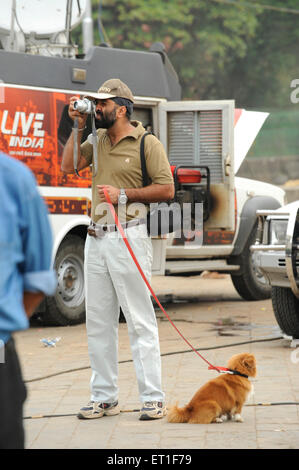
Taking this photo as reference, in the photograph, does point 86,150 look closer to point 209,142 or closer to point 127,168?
point 127,168

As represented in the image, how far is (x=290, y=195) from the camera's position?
24375mm

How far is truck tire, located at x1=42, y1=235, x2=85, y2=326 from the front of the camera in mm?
10352

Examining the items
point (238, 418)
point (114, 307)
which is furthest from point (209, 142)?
point (238, 418)

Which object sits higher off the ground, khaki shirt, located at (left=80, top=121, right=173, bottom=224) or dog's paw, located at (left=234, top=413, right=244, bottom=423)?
khaki shirt, located at (left=80, top=121, right=173, bottom=224)

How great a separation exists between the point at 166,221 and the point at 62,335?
151 inches

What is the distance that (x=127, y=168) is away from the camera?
607 centimetres

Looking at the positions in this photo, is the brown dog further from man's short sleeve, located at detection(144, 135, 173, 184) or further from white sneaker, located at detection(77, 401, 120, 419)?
man's short sleeve, located at detection(144, 135, 173, 184)

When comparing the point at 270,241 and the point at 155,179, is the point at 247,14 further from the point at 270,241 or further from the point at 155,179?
the point at 155,179

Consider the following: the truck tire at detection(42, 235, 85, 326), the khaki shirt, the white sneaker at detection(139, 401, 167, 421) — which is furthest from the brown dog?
the truck tire at detection(42, 235, 85, 326)

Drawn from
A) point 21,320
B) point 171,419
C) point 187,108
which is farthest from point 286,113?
point 21,320

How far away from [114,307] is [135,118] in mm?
5162

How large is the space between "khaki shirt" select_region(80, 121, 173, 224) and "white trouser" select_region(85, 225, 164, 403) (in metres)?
0.13

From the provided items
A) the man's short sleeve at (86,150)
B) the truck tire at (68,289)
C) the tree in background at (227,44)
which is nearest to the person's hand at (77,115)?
the man's short sleeve at (86,150)

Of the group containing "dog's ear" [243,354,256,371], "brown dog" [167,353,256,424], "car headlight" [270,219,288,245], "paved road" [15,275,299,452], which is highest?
"car headlight" [270,219,288,245]
